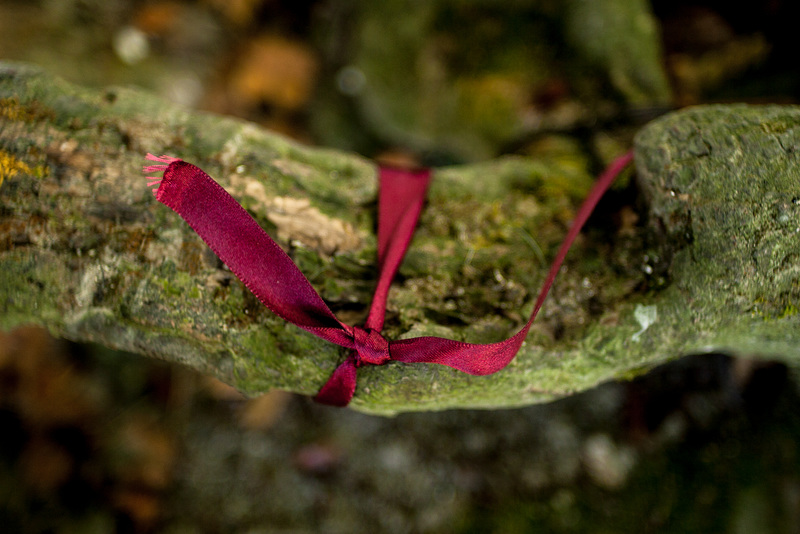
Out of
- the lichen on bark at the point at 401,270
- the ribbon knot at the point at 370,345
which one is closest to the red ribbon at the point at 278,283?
the ribbon knot at the point at 370,345

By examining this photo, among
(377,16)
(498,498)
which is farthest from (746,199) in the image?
(377,16)

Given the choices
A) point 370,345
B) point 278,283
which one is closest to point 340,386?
point 370,345

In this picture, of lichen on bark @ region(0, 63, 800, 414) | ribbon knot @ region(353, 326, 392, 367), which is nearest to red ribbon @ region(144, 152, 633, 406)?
ribbon knot @ region(353, 326, 392, 367)

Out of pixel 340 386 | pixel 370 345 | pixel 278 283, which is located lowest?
pixel 340 386

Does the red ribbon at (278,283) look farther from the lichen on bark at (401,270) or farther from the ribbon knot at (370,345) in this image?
the lichen on bark at (401,270)

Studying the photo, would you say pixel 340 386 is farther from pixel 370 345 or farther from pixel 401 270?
Result: pixel 401 270

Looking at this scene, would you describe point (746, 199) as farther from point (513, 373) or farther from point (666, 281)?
point (513, 373)

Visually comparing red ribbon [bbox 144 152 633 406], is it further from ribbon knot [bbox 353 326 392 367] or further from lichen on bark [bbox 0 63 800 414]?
lichen on bark [bbox 0 63 800 414]

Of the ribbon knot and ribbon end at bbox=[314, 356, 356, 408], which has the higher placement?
the ribbon knot

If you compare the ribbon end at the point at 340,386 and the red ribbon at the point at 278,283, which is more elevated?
the red ribbon at the point at 278,283
